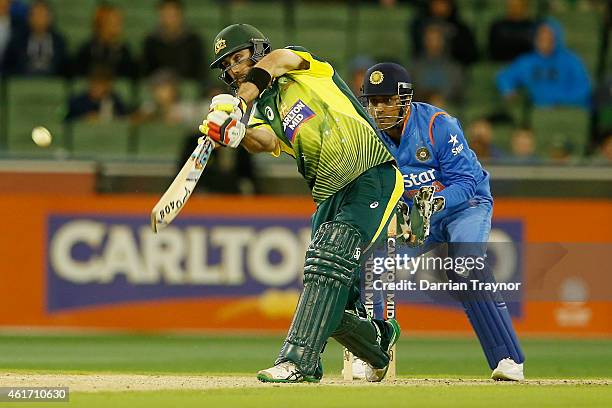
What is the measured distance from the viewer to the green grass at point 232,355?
34.6 ft

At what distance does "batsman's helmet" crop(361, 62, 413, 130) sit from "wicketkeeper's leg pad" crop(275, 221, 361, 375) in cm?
145

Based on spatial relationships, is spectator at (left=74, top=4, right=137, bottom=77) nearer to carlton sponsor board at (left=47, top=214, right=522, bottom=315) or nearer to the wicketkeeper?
carlton sponsor board at (left=47, top=214, right=522, bottom=315)

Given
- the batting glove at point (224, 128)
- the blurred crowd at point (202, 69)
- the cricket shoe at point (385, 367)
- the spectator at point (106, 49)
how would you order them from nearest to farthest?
the batting glove at point (224, 128), the cricket shoe at point (385, 367), the blurred crowd at point (202, 69), the spectator at point (106, 49)

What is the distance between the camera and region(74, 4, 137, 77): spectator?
623 inches

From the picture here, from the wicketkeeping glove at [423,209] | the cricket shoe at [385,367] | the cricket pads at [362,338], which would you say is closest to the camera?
the cricket pads at [362,338]

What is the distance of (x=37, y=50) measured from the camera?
1598 cm

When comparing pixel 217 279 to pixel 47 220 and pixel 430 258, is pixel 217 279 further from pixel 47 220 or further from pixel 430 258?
pixel 430 258

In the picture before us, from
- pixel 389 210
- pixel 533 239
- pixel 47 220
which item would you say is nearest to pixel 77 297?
pixel 47 220

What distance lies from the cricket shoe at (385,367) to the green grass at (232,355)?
1.11 m

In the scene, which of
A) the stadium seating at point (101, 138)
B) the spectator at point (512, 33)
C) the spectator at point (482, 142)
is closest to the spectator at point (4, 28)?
the stadium seating at point (101, 138)

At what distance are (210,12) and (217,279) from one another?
458 cm

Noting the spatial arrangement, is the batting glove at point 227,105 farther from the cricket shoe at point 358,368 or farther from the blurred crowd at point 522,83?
the blurred crowd at point 522,83

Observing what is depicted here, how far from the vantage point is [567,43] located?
1736cm

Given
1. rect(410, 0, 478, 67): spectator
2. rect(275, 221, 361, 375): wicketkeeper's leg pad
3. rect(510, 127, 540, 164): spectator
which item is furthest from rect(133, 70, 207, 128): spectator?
rect(275, 221, 361, 375): wicketkeeper's leg pad
